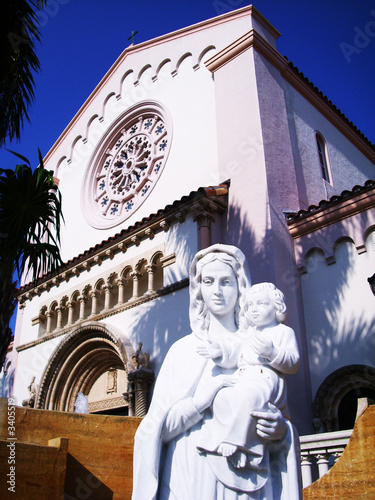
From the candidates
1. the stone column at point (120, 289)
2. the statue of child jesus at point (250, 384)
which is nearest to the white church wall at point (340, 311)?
the stone column at point (120, 289)

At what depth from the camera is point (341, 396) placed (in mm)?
8758

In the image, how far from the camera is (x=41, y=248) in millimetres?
7113

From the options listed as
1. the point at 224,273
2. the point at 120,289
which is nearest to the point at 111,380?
the point at 120,289

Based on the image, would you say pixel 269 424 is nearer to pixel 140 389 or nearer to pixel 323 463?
pixel 323 463

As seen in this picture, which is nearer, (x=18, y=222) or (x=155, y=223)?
(x=18, y=222)

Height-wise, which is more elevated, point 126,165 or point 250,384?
point 126,165

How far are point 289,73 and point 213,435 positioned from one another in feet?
41.5

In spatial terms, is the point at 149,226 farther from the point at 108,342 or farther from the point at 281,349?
the point at 281,349

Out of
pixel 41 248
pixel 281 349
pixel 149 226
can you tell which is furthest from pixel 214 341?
pixel 149 226

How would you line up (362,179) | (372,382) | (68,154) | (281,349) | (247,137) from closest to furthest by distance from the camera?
(281,349) < (372,382) < (247,137) < (362,179) < (68,154)

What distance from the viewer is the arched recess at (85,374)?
12.1 meters

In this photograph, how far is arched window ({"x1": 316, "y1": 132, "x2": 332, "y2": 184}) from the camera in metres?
14.0

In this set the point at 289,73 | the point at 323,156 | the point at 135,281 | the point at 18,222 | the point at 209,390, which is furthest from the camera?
the point at 323,156

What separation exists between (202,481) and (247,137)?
32.6 ft
